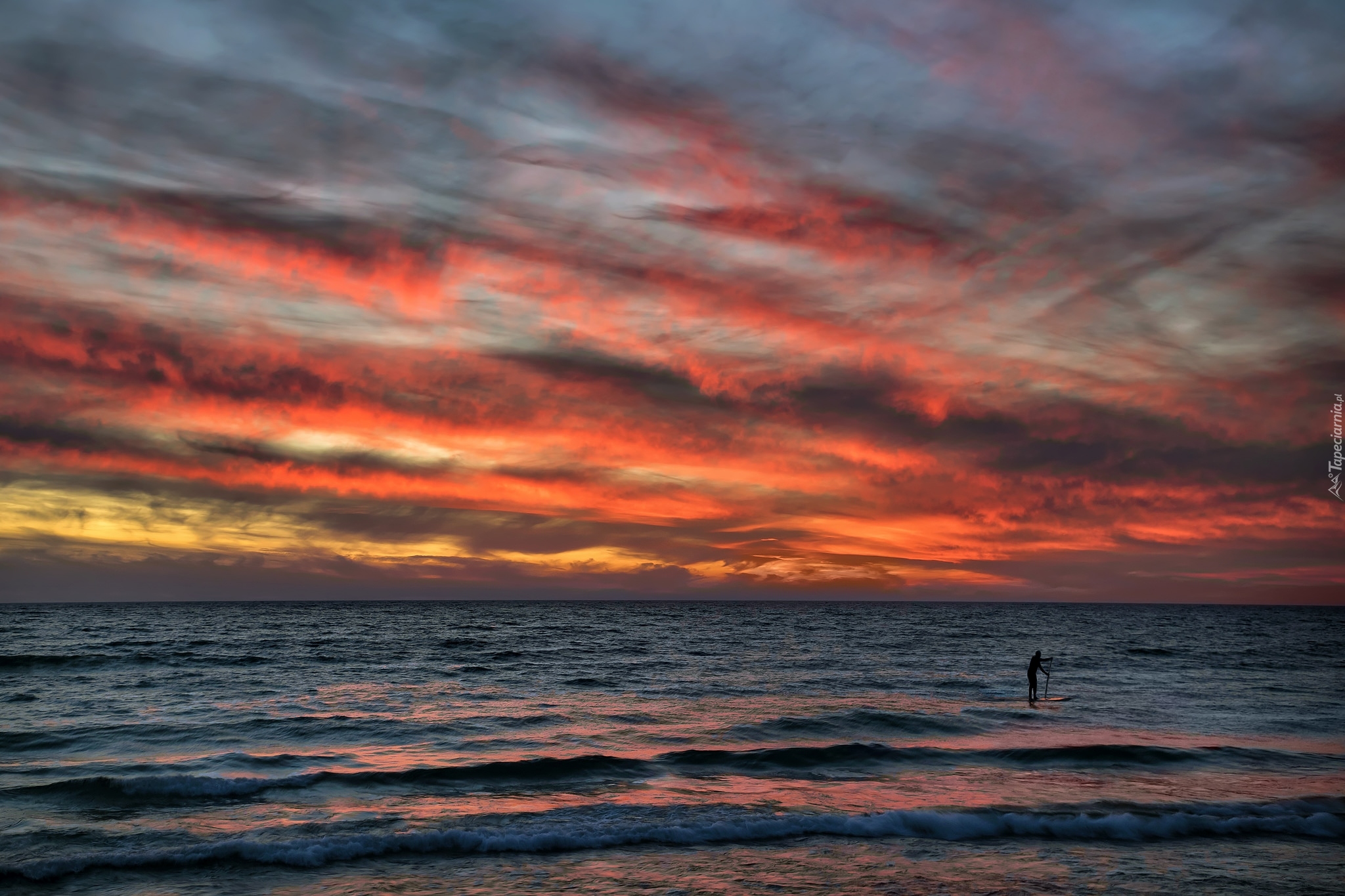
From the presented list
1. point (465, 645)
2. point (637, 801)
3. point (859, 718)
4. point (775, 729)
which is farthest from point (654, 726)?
point (465, 645)

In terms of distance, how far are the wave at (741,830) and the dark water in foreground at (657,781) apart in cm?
7

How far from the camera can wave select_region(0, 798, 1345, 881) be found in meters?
15.0

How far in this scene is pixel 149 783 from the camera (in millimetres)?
19938

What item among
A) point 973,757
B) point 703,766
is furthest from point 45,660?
point 973,757

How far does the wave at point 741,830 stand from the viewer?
49.2ft

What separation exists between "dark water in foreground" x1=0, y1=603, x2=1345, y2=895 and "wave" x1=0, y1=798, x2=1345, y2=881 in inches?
2.6

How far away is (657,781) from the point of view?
21172mm

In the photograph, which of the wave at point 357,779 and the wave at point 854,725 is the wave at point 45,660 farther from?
the wave at point 854,725

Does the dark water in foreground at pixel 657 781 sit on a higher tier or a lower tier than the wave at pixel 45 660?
higher

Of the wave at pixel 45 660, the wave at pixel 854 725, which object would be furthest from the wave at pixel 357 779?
the wave at pixel 45 660

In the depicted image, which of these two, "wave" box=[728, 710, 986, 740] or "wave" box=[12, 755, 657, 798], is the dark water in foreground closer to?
"wave" box=[12, 755, 657, 798]

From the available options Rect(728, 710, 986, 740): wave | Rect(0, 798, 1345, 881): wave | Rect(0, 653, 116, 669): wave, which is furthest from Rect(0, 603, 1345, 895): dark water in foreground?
Rect(0, 653, 116, 669): wave

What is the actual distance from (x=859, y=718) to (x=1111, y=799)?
38.8 feet

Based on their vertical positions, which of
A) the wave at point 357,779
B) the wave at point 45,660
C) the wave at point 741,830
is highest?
the wave at point 741,830
